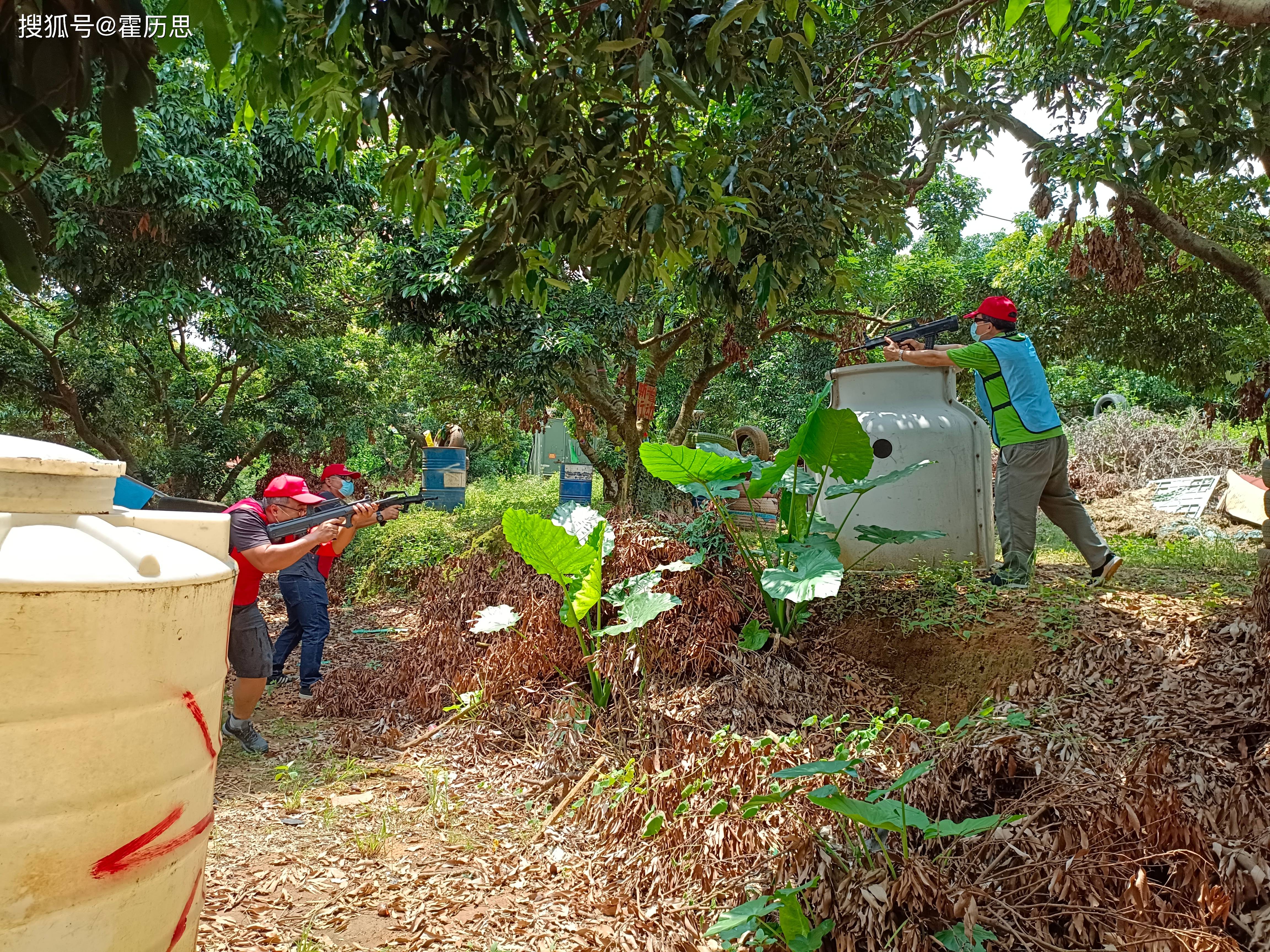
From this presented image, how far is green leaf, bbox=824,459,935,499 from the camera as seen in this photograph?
13.6ft

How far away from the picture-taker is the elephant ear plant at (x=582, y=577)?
4.16 meters

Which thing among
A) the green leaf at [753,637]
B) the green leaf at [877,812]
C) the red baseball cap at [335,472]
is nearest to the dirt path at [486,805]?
the green leaf at [753,637]

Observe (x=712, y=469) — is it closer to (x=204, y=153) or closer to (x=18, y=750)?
(x=18, y=750)

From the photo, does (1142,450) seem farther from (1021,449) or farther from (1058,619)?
(1058,619)

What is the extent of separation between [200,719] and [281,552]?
9.97 feet

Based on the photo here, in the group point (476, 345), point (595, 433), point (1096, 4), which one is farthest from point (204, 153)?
point (1096, 4)

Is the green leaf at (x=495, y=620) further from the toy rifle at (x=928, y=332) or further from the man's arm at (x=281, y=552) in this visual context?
the toy rifle at (x=928, y=332)

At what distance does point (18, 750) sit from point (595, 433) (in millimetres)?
10647

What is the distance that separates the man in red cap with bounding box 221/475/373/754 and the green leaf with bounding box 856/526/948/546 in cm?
313

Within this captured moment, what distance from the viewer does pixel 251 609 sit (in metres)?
4.40

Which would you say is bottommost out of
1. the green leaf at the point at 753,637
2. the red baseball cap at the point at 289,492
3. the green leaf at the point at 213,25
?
the green leaf at the point at 753,637

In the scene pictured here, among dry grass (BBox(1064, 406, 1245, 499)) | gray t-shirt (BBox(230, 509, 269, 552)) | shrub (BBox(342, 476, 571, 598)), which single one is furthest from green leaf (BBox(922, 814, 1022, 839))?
dry grass (BBox(1064, 406, 1245, 499))

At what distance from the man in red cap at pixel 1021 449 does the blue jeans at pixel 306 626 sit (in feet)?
14.1

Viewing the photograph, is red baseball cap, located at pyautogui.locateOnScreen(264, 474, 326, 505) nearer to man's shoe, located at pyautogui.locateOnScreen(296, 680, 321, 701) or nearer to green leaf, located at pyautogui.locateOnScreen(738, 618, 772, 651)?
man's shoe, located at pyautogui.locateOnScreen(296, 680, 321, 701)
